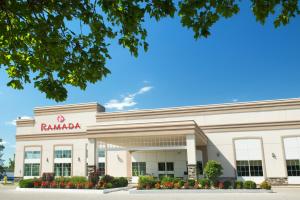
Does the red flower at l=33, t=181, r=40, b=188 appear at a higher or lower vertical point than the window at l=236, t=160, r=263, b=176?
lower

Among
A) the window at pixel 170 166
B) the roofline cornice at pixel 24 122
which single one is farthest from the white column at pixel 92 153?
the roofline cornice at pixel 24 122

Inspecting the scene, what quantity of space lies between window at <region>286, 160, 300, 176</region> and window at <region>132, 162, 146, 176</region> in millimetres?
14436

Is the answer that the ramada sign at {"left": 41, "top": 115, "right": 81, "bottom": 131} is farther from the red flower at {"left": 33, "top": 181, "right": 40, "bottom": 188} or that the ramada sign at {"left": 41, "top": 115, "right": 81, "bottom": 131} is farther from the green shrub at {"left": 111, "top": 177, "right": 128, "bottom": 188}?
the green shrub at {"left": 111, "top": 177, "right": 128, "bottom": 188}

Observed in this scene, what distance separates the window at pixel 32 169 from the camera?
3741 cm

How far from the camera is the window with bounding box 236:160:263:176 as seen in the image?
29719 mm

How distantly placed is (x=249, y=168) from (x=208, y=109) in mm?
7250

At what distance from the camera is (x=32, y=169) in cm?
3775

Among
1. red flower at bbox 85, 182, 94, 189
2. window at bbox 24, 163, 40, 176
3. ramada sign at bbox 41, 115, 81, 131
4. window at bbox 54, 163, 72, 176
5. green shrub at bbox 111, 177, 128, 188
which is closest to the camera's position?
red flower at bbox 85, 182, 94, 189

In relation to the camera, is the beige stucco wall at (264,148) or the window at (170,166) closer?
the beige stucco wall at (264,148)

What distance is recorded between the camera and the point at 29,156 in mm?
38344

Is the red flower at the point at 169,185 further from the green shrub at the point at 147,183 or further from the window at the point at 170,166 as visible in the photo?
the window at the point at 170,166

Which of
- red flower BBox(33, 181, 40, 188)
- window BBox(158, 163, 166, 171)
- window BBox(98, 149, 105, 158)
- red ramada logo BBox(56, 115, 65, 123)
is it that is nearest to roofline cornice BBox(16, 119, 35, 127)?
red ramada logo BBox(56, 115, 65, 123)

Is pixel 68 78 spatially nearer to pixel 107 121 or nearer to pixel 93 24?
pixel 93 24

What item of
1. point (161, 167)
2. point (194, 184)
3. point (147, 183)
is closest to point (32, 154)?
point (161, 167)
